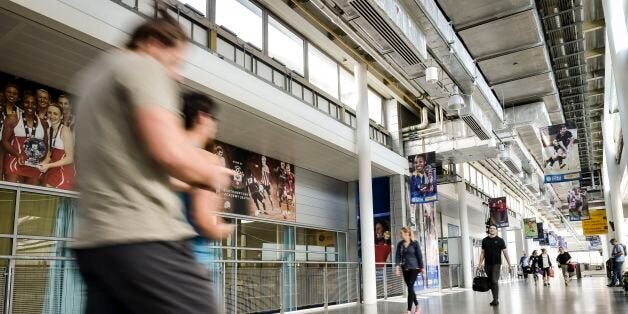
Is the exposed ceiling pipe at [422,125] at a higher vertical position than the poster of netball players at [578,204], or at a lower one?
higher

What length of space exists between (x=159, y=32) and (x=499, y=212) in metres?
25.7

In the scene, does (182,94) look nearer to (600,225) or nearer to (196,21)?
(196,21)

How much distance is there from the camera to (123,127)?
1352 mm

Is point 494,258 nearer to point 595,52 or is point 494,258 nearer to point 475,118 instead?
point 475,118

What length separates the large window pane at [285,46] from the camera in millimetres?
12781

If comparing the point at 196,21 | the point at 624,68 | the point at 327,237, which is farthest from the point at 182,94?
the point at 327,237

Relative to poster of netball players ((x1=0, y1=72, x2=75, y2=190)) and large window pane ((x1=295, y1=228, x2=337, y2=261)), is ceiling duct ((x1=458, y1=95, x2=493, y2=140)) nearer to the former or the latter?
large window pane ((x1=295, y1=228, x2=337, y2=261))

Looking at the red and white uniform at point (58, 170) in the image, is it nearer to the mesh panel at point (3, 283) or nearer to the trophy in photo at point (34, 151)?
the trophy in photo at point (34, 151)

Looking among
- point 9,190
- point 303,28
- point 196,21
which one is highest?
point 303,28

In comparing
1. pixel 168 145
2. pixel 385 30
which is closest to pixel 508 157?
pixel 385 30

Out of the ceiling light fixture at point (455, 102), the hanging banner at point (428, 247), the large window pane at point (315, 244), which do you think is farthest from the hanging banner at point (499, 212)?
the ceiling light fixture at point (455, 102)

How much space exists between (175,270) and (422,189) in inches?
620

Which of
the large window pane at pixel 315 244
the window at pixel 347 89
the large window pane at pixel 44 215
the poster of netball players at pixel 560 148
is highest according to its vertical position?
the window at pixel 347 89

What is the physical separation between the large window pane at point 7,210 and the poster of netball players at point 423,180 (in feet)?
38.2
